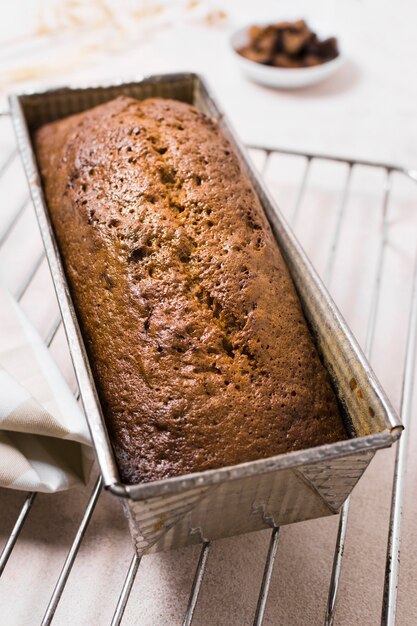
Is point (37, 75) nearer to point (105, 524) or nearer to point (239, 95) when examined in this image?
point (239, 95)

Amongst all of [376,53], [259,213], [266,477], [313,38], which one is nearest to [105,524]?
[266,477]

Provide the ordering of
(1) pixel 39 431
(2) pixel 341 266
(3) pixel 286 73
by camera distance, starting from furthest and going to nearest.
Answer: (3) pixel 286 73, (2) pixel 341 266, (1) pixel 39 431

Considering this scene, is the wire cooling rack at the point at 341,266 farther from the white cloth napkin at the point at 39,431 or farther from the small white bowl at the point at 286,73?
the small white bowl at the point at 286,73

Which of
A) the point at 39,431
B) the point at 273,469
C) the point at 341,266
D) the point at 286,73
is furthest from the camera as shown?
the point at 286,73

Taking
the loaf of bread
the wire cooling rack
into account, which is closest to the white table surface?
the wire cooling rack

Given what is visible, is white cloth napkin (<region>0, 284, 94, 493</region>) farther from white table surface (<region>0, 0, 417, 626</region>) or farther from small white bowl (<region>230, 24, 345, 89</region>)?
small white bowl (<region>230, 24, 345, 89</region>)

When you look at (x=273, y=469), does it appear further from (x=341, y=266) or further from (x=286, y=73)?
(x=286, y=73)

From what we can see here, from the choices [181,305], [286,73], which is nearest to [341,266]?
[181,305]
